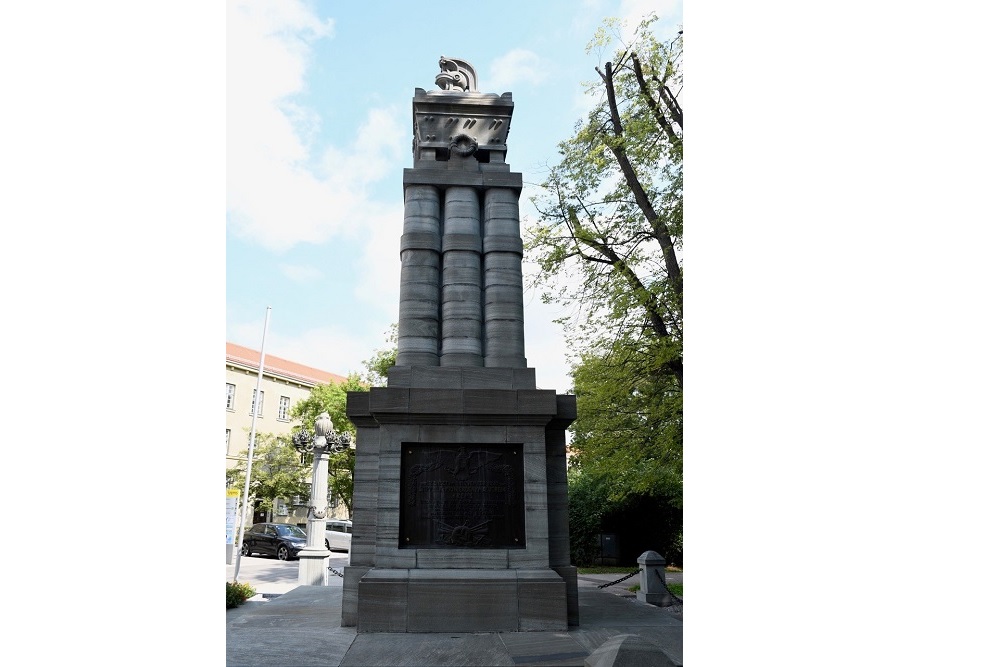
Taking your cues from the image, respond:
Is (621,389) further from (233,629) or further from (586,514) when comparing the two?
(586,514)

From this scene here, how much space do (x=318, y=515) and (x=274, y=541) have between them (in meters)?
11.8

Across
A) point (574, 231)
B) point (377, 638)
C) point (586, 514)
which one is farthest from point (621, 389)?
point (586, 514)

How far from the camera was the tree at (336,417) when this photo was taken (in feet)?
133

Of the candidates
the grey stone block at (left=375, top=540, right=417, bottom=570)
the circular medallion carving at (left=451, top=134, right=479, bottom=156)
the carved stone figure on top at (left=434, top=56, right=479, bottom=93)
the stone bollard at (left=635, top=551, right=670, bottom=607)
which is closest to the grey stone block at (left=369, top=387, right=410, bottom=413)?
the grey stone block at (left=375, top=540, right=417, bottom=570)

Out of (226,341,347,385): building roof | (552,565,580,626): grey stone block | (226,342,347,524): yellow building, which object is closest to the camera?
(552,565,580,626): grey stone block

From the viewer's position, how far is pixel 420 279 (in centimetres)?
1022

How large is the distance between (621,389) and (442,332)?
5.95 meters

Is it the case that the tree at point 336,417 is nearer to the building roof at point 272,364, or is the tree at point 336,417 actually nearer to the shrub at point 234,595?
the building roof at point 272,364

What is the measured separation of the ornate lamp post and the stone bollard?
10.3 m

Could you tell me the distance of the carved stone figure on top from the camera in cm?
1160

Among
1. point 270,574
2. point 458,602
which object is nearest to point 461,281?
point 458,602

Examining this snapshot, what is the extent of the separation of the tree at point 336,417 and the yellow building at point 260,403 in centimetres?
236

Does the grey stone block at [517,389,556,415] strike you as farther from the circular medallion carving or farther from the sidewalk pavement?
the circular medallion carving

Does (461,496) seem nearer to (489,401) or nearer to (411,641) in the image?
(489,401)
